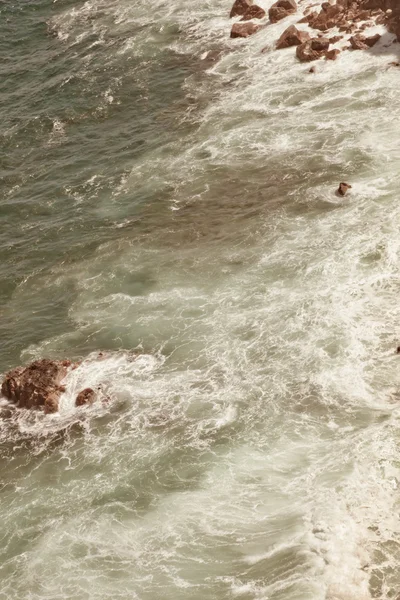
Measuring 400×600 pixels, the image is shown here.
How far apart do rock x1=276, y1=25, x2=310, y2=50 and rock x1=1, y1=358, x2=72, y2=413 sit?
2697 centimetres

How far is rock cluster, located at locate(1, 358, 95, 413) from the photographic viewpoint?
88.4 ft

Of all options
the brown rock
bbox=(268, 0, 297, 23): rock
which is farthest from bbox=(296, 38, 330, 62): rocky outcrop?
bbox=(268, 0, 297, 23): rock

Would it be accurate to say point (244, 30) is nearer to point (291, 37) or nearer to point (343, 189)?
point (291, 37)

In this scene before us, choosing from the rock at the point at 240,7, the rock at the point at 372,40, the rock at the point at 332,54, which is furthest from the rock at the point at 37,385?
the rock at the point at 240,7

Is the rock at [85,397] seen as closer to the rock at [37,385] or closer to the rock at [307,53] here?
the rock at [37,385]

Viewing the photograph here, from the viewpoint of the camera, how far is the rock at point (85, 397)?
1057 inches

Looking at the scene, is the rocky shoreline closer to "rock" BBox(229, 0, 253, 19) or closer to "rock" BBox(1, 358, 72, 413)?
"rock" BBox(229, 0, 253, 19)

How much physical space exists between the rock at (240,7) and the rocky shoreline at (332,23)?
2431 millimetres

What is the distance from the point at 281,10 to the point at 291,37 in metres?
4.18

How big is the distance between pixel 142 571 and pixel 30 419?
315 inches

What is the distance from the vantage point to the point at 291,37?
151ft

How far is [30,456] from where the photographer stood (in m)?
25.6

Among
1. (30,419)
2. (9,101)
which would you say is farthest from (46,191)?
(30,419)

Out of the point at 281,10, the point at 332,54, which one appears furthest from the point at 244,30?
the point at 332,54
